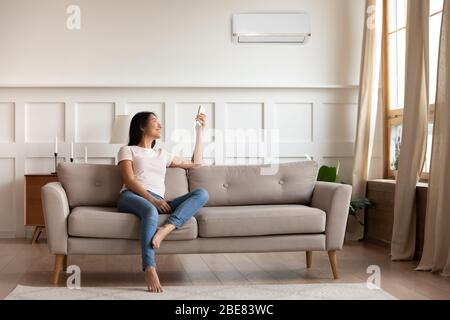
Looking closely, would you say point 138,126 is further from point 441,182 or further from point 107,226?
point 441,182

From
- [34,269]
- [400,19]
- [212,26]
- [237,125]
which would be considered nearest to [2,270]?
[34,269]

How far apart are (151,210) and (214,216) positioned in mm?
383

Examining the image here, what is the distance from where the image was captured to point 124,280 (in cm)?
398

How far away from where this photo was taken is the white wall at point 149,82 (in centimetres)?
595

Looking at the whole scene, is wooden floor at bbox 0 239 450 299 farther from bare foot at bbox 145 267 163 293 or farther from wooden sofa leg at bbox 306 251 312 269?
bare foot at bbox 145 267 163 293

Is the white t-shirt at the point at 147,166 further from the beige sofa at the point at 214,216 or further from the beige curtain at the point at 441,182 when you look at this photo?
the beige curtain at the point at 441,182

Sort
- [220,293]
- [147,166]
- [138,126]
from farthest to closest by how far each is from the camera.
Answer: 1. [138,126]
2. [147,166]
3. [220,293]

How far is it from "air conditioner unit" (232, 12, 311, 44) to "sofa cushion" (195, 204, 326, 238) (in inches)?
96.9

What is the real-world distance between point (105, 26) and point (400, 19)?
2.59m

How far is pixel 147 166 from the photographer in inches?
163

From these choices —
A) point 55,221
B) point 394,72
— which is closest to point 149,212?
point 55,221

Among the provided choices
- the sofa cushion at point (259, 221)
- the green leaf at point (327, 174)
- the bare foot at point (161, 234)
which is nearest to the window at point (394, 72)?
the green leaf at point (327, 174)
